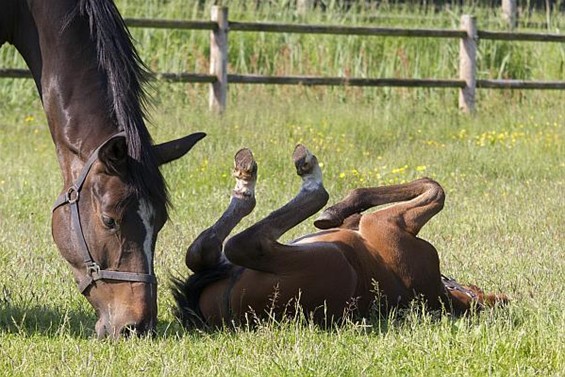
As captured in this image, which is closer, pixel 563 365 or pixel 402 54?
pixel 563 365

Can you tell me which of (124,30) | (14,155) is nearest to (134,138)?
(124,30)

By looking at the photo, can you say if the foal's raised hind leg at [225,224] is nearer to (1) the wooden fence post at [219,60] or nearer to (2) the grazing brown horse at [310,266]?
(2) the grazing brown horse at [310,266]

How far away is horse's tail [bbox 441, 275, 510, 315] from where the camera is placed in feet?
17.9

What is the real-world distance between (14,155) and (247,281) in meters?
6.41

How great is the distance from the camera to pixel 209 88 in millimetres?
13672

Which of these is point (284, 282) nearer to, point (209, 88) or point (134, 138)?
point (134, 138)

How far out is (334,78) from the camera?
13461mm

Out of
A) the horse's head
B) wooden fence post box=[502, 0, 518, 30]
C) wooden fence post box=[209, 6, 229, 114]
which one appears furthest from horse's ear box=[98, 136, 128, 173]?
wooden fence post box=[502, 0, 518, 30]

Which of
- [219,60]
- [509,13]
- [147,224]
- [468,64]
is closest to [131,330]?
[147,224]

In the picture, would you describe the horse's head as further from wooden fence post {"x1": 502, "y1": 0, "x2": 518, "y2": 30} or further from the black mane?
wooden fence post {"x1": 502, "y1": 0, "x2": 518, "y2": 30}

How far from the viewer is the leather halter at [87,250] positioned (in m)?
4.75

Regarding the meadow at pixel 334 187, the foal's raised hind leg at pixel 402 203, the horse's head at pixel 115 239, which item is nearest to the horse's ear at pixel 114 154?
the horse's head at pixel 115 239

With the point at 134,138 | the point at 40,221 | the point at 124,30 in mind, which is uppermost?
the point at 124,30

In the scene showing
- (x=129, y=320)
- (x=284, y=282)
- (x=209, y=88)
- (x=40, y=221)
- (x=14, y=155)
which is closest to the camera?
(x=129, y=320)
